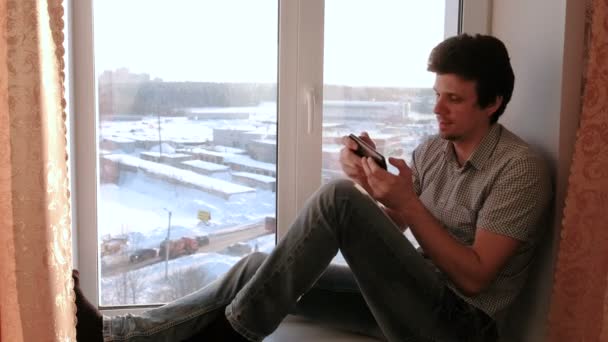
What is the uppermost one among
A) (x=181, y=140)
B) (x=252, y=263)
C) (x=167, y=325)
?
(x=181, y=140)

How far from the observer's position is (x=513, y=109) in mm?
1694

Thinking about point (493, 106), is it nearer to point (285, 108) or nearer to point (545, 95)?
point (545, 95)

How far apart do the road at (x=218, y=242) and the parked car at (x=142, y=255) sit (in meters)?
0.01

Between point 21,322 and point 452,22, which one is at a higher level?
point 452,22

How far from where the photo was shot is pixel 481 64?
145 cm

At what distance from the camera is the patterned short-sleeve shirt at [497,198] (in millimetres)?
1355

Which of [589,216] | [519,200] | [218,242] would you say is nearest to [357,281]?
[519,200]

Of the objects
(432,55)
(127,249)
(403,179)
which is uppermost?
(432,55)

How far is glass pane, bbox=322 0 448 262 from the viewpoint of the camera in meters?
1.83

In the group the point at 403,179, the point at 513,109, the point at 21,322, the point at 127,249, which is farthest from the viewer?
the point at 127,249

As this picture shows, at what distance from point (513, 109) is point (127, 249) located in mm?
1133

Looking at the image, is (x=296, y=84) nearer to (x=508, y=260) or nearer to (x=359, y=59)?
(x=359, y=59)

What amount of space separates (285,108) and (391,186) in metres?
0.57

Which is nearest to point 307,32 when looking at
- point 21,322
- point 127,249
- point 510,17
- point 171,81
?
point 171,81
